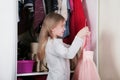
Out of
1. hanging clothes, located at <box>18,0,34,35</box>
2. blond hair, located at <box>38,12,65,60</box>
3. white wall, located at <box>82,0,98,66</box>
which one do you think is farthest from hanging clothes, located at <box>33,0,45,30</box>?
white wall, located at <box>82,0,98,66</box>

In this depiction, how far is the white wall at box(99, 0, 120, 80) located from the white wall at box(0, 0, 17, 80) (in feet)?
2.74

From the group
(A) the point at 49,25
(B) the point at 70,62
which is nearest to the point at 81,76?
(B) the point at 70,62

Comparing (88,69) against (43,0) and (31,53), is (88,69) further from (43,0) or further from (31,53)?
(43,0)

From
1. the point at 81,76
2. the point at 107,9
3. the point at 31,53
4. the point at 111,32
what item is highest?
the point at 107,9

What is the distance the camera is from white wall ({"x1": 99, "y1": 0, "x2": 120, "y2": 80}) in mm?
2188

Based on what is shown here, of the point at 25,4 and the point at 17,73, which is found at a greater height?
the point at 25,4

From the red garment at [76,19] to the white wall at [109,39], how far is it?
0.20 metres

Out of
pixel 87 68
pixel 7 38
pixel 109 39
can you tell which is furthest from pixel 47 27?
pixel 109 39

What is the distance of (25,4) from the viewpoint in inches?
87.6

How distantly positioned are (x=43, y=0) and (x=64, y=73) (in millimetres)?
674

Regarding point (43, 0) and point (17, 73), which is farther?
point (43, 0)

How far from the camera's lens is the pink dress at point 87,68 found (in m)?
2.04

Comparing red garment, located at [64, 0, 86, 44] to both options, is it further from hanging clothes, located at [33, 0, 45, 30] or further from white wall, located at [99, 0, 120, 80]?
hanging clothes, located at [33, 0, 45, 30]

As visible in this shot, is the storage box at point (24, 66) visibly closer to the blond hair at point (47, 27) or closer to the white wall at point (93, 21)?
the blond hair at point (47, 27)
